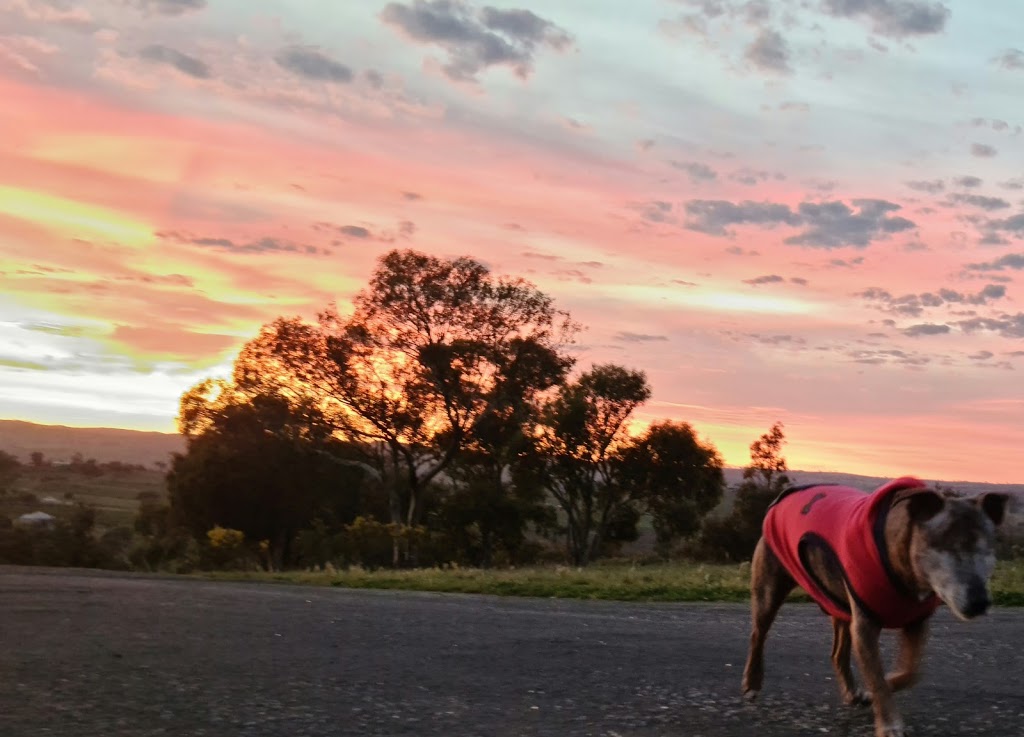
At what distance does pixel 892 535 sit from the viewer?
19.0 feet

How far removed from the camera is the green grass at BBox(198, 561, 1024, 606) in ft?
54.7

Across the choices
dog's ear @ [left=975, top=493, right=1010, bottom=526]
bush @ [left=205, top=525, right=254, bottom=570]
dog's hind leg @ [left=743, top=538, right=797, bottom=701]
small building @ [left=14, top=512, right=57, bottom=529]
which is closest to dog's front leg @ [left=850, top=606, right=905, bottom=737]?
dog's ear @ [left=975, top=493, right=1010, bottom=526]

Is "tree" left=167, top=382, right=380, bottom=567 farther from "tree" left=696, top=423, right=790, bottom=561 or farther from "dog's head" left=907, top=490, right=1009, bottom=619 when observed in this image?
"dog's head" left=907, top=490, right=1009, bottom=619

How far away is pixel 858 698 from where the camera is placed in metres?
6.88

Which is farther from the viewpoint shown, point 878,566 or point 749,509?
point 749,509

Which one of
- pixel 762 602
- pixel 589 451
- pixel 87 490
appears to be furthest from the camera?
pixel 87 490

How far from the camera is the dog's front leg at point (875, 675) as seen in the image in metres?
5.70

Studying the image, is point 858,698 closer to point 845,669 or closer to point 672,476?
point 845,669

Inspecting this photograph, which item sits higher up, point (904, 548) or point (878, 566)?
point (904, 548)

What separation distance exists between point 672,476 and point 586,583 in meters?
30.8

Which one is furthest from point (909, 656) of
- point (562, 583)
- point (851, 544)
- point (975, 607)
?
point (562, 583)

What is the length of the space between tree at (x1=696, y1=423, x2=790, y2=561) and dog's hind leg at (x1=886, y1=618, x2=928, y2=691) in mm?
42663

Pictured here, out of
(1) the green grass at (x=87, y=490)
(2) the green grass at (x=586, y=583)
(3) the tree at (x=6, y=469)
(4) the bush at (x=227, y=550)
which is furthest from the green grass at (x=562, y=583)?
(3) the tree at (x=6, y=469)

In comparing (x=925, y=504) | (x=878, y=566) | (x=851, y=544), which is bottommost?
(x=878, y=566)
